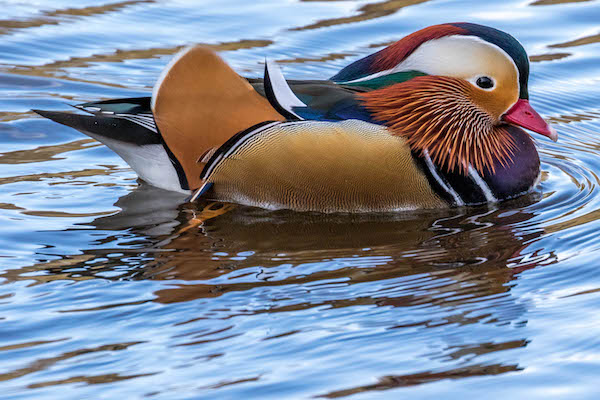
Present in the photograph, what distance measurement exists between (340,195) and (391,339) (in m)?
1.55

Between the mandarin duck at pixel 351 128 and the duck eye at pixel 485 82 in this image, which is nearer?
the mandarin duck at pixel 351 128

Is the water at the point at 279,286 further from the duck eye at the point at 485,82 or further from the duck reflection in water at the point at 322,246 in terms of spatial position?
the duck eye at the point at 485,82

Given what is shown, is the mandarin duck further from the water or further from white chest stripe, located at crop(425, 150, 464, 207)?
the water

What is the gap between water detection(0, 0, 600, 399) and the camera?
3586 millimetres

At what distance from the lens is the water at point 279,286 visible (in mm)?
3586

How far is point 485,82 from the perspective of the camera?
550 cm

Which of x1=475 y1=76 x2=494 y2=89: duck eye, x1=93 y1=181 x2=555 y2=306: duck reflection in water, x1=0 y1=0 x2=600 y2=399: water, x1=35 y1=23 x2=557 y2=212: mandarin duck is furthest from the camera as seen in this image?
x1=475 y1=76 x2=494 y2=89: duck eye

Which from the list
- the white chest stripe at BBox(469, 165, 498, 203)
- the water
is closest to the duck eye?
the white chest stripe at BBox(469, 165, 498, 203)

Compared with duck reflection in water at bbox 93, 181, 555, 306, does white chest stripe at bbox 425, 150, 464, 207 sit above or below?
above

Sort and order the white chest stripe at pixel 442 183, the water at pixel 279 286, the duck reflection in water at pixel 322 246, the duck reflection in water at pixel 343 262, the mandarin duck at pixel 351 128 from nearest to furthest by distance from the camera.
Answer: the water at pixel 279 286 < the duck reflection in water at pixel 343 262 < the duck reflection in water at pixel 322 246 < the mandarin duck at pixel 351 128 < the white chest stripe at pixel 442 183

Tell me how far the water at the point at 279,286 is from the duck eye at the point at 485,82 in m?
0.62

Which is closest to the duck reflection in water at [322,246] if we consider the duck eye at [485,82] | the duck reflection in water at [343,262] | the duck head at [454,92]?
the duck reflection in water at [343,262]

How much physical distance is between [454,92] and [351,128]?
0.72m

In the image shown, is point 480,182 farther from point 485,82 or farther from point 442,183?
point 485,82
